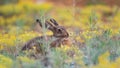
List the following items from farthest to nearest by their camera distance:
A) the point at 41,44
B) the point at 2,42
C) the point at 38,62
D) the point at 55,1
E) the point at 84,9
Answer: the point at 55,1, the point at 84,9, the point at 2,42, the point at 41,44, the point at 38,62

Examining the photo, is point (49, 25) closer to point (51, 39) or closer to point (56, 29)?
point (56, 29)

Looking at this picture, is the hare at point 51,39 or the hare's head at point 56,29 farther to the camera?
the hare's head at point 56,29

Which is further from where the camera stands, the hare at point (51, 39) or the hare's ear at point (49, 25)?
the hare's ear at point (49, 25)

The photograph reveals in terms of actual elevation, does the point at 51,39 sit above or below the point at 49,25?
below

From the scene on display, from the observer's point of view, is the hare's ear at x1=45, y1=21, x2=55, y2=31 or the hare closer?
the hare

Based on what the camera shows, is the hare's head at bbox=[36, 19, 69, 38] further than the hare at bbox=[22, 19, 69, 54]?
Yes

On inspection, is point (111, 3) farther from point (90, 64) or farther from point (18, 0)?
point (90, 64)

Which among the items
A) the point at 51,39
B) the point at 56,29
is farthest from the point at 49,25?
the point at 51,39

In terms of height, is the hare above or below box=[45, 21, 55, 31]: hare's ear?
below

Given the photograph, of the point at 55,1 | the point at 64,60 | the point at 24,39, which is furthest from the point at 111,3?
the point at 64,60

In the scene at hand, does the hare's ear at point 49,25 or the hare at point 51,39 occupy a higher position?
the hare's ear at point 49,25

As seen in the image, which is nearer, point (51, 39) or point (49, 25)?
point (51, 39)

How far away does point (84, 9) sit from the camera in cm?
2316

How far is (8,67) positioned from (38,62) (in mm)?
269
